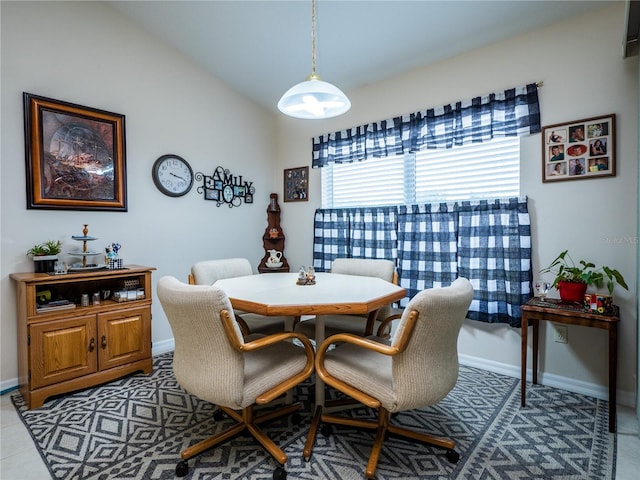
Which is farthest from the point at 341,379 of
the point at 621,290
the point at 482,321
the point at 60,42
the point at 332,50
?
the point at 60,42

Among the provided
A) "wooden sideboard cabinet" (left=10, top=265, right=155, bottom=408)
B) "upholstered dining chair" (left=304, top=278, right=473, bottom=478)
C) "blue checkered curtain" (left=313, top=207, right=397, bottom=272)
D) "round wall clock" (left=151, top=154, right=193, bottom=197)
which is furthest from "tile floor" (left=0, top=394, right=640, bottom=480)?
"round wall clock" (left=151, top=154, right=193, bottom=197)

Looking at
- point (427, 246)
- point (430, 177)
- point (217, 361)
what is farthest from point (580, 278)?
point (217, 361)

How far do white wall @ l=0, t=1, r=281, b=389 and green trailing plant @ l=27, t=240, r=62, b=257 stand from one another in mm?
57

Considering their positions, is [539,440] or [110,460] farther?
[539,440]

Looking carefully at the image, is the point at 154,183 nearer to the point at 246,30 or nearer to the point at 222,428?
the point at 246,30

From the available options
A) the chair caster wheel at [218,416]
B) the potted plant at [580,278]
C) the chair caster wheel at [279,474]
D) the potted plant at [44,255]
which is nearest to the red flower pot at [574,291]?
the potted plant at [580,278]

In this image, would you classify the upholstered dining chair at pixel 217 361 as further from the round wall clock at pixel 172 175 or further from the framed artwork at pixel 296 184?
the framed artwork at pixel 296 184

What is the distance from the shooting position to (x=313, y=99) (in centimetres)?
205

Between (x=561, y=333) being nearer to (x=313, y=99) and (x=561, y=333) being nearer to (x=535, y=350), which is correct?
(x=535, y=350)

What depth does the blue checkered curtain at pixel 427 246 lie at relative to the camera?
286 centimetres

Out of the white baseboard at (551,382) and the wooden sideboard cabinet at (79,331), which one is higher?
the wooden sideboard cabinet at (79,331)

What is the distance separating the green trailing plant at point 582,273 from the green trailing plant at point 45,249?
3596 mm

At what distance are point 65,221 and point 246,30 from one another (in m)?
2.18

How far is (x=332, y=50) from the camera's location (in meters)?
2.96
